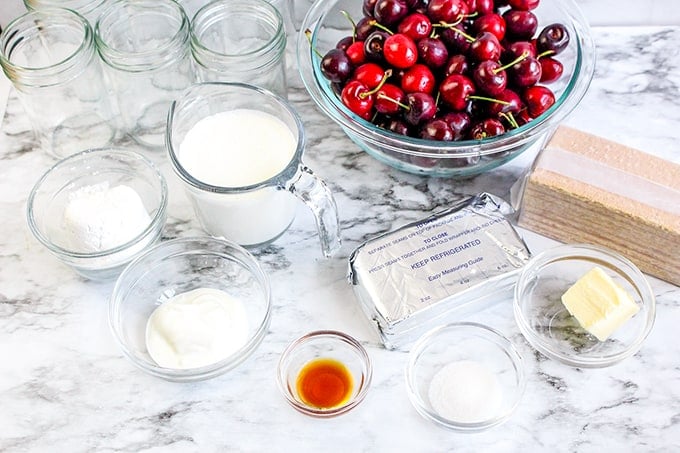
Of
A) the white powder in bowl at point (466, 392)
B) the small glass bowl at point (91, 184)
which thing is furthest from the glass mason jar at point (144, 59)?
the white powder in bowl at point (466, 392)

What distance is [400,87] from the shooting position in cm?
118

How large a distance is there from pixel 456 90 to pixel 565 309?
34cm

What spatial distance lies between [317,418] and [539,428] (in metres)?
0.28

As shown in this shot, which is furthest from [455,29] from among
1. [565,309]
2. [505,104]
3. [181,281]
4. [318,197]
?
[181,281]

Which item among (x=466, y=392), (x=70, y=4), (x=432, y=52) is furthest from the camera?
(x=70, y=4)

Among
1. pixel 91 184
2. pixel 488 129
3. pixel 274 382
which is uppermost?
pixel 488 129

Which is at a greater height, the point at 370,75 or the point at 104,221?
the point at 370,75

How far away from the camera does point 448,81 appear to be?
115 cm

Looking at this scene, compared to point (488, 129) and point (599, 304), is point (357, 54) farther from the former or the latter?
point (599, 304)

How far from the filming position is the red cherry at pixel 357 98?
116 centimetres

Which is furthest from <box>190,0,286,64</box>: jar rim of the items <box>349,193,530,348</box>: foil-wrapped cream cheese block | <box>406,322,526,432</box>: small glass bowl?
<box>406,322,526,432</box>: small glass bowl

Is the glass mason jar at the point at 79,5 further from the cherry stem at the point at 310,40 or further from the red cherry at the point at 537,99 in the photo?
the red cherry at the point at 537,99

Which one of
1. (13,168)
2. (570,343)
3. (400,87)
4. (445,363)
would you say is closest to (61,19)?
(13,168)

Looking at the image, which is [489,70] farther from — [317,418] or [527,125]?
[317,418]
